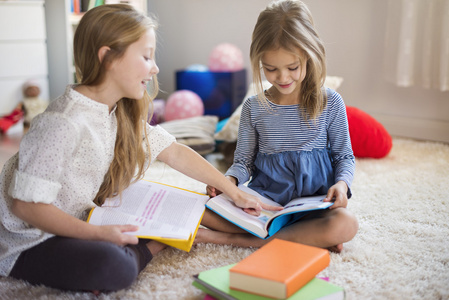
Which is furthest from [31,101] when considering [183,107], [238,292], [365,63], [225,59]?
[238,292]

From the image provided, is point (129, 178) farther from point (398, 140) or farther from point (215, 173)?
point (398, 140)

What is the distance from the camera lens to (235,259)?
1200 millimetres

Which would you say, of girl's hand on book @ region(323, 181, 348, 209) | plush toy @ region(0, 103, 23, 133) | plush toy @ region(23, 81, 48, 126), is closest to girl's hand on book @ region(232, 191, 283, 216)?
girl's hand on book @ region(323, 181, 348, 209)

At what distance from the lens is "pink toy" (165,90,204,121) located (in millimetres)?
2520

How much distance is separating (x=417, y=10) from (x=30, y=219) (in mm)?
1911

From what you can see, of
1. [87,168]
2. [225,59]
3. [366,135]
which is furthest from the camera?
[225,59]

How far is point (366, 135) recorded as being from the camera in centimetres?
209

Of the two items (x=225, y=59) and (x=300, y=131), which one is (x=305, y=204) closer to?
(x=300, y=131)

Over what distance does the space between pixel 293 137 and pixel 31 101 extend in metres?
2.10

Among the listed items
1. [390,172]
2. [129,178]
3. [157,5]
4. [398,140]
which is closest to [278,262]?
[129,178]

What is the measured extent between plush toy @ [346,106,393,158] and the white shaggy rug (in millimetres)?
295

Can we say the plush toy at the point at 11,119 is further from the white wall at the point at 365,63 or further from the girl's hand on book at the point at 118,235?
the girl's hand on book at the point at 118,235

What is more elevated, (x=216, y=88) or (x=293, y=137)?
(x=293, y=137)

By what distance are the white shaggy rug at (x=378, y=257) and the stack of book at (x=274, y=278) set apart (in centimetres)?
9
